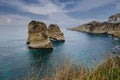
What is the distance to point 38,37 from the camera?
70875mm

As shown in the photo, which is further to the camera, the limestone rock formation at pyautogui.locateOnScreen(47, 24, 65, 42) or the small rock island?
the limestone rock formation at pyautogui.locateOnScreen(47, 24, 65, 42)

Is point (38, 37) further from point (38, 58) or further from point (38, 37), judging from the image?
point (38, 58)

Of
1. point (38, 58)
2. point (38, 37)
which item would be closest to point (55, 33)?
point (38, 37)

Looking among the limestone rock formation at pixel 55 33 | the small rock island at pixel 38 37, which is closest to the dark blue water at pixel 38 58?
the small rock island at pixel 38 37

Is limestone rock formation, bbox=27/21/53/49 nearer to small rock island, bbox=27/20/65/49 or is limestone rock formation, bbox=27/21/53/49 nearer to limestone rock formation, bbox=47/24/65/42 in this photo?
small rock island, bbox=27/20/65/49

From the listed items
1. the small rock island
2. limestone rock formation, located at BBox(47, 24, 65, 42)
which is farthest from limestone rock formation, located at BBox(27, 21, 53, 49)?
limestone rock formation, located at BBox(47, 24, 65, 42)

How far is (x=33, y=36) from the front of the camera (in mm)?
72000

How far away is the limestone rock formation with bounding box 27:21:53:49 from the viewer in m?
70.8

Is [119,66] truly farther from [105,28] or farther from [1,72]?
[105,28]

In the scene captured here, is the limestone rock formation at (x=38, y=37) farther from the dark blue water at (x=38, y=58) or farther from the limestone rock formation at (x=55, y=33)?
the limestone rock formation at (x=55, y=33)

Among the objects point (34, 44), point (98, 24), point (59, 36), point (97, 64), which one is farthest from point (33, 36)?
point (98, 24)

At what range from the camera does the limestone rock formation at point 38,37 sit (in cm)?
7075

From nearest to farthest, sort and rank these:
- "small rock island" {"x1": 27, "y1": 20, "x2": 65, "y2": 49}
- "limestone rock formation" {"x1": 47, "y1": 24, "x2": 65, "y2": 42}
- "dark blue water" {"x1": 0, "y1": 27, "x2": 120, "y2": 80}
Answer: "dark blue water" {"x1": 0, "y1": 27, "x2": 120, "y2": 80} < "small rock island" {"x1": 27, "y1": 20, "x2": 65, "y2": 49} < "limestone rock formation" {"x1": 47, "y1": 24, "x2": 65, "y2": 42}

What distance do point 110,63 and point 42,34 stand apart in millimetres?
64342
